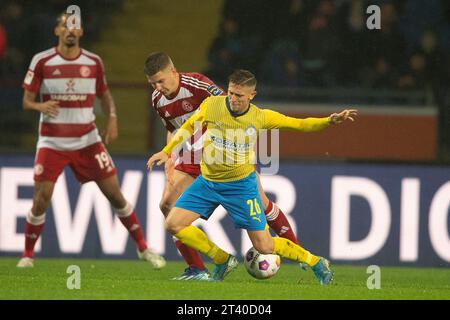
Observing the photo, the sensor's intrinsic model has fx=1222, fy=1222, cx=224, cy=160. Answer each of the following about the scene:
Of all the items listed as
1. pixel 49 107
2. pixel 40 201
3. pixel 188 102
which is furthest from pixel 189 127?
pixel 40 201

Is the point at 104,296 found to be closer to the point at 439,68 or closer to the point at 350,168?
the point at 350,168

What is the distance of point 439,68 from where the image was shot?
48.8ft

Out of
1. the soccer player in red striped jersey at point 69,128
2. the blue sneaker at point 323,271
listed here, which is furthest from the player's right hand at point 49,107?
the blue sneaker at point 323,271

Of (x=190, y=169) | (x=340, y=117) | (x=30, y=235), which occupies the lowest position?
(x=30, y=235)

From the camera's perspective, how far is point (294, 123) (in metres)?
8.67

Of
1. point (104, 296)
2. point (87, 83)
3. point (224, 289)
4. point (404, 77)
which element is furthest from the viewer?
point (404, 77)

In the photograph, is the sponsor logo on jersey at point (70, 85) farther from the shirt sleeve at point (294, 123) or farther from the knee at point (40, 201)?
the shirt sleeve at point (294, 123)

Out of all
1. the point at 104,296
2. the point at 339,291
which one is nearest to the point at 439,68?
the point at 339,291

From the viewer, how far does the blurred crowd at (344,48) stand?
14762 mm

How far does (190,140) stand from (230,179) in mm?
845

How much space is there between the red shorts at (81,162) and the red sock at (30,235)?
468 mm

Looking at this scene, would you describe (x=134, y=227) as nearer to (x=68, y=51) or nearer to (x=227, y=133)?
(x=68, y=51)

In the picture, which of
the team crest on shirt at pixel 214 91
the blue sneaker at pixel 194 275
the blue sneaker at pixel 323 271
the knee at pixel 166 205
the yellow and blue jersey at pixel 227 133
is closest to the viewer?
the yellow and blue jersey at pixel 227 133

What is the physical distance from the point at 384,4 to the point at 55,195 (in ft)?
18.3
